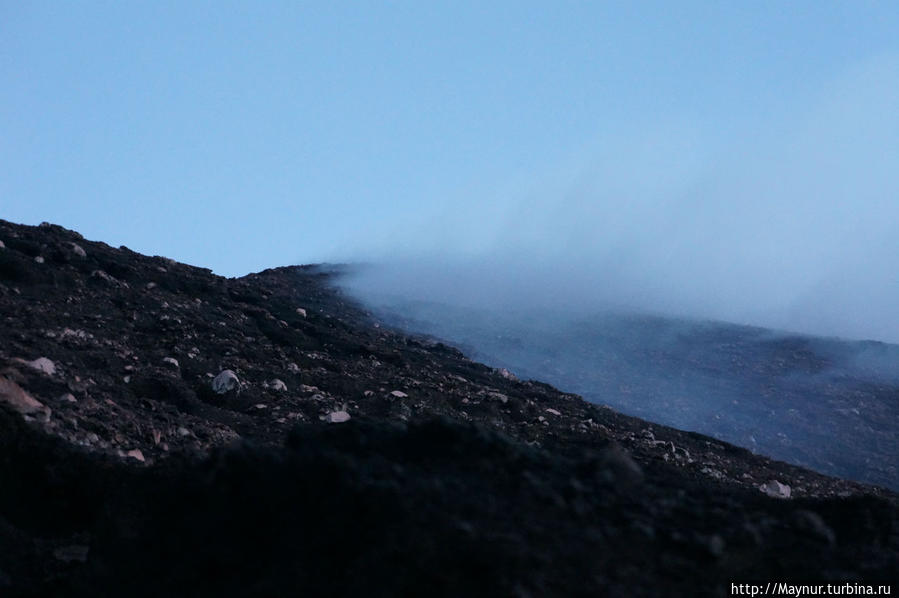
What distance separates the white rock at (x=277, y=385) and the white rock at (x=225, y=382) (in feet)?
1.89

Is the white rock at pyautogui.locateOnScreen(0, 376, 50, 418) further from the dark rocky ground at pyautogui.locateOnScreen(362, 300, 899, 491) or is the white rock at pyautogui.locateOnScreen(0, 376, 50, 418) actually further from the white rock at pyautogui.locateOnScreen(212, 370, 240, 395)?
the dark rocky ground at pyautogui.locateOnScreen(362, 300, 899, 491)

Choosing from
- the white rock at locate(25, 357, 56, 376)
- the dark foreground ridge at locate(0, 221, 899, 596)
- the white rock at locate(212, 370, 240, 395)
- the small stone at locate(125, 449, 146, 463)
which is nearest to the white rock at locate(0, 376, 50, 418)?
the dark foreground ridge at locate(0, 221, 899, 596)

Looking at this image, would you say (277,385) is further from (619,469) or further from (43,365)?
(619,469)

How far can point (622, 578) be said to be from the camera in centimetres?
430

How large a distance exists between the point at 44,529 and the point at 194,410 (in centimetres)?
364

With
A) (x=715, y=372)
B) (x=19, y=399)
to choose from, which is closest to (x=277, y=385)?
(x=19, y=399)

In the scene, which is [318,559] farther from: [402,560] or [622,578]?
[622,578]

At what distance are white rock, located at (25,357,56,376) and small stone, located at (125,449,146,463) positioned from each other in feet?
5.65

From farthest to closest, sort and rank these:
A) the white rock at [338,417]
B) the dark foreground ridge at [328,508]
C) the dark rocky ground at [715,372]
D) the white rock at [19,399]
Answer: the dark rocky ground at [715,372]
the white rock at [338,417]
the white rock at [19,399]
the dark foreground ridge at [328,508]

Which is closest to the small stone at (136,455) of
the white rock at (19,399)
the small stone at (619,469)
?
the white rock at (19,399)

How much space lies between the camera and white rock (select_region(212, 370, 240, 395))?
1162 cm

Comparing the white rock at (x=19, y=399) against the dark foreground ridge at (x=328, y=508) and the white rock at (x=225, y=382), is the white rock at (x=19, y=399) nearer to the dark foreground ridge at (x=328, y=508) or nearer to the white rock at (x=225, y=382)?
the dark foreground ridge at (x=328, y=508)

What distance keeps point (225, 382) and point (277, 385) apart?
0.87 m

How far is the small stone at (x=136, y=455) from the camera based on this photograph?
7.97m
